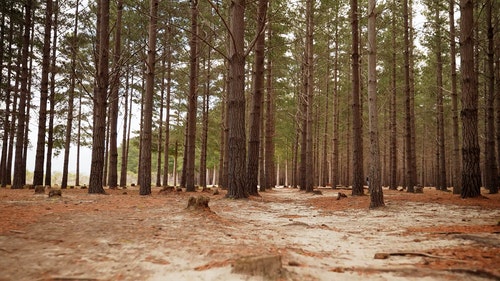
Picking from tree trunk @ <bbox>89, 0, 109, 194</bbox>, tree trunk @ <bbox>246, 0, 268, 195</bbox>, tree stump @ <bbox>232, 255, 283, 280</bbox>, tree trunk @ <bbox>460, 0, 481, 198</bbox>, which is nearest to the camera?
tree stump @ <bbox>232, 255, 283, 280</bbox>

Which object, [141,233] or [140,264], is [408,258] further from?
[141,233]

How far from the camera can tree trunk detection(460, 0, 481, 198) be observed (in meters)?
8.98

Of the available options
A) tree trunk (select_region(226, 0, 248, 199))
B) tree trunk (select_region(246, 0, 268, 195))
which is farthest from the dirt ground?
tree trunk (select_region(246, 0, 268, 195))

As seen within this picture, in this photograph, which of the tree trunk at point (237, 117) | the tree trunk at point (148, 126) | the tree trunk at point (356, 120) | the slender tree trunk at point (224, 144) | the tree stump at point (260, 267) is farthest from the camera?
the slender tree trunk at point (224, 144)

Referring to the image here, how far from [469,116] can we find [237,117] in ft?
23.6

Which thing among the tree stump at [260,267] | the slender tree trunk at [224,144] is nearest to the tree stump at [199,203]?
the tree stump at [260,267]

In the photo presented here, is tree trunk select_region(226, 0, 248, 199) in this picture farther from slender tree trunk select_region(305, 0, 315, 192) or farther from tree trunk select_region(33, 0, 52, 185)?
tree trunk select_region(33, 0, 52, 185)

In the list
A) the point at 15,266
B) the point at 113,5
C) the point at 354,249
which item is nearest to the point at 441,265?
the point at 354,249

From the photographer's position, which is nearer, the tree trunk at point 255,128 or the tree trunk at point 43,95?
the tree trunk at point 255,128

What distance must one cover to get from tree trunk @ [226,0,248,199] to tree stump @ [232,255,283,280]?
21.1ft

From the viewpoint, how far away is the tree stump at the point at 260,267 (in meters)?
2.24

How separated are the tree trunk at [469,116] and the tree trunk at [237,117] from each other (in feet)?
22.0

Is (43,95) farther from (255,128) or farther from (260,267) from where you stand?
(260,267)

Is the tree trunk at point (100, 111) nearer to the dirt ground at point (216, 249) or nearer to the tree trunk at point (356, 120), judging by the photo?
the dirt ground at point (216, 249)
